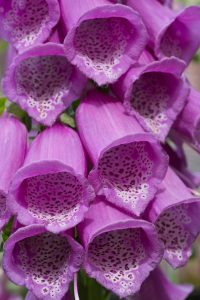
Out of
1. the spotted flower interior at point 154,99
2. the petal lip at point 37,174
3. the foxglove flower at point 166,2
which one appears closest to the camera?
the petal lip at point 37,174

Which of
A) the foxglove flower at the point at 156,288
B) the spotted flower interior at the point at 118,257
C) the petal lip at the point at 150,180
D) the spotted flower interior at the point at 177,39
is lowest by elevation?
the foxglove flower at the point at 156,288

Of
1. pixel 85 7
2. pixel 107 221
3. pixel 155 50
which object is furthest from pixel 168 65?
pixel 107 221

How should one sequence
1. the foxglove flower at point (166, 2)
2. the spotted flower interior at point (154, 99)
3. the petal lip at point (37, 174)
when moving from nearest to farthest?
the petal lip at point (37, 174)
the spotted flower interior at point (154, 99)
the foxglove flower at point (166, 2)

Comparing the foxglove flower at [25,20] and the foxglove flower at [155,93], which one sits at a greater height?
the foxglove flower at [25,20]

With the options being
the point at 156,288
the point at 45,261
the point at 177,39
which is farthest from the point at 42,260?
the point at 177,39

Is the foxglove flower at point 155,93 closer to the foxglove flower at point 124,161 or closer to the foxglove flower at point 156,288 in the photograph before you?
the foxglove flower at point 124,161

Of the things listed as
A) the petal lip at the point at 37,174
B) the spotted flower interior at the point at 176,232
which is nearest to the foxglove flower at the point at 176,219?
the spotted flower interior at the point at 176,232

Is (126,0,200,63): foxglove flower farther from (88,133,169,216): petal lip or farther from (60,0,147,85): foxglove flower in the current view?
(88,133,169,216): petal lip

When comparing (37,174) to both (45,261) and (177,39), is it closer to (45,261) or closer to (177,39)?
(45,261)

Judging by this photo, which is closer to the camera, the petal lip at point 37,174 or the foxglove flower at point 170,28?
the petal lip at point 37,174
